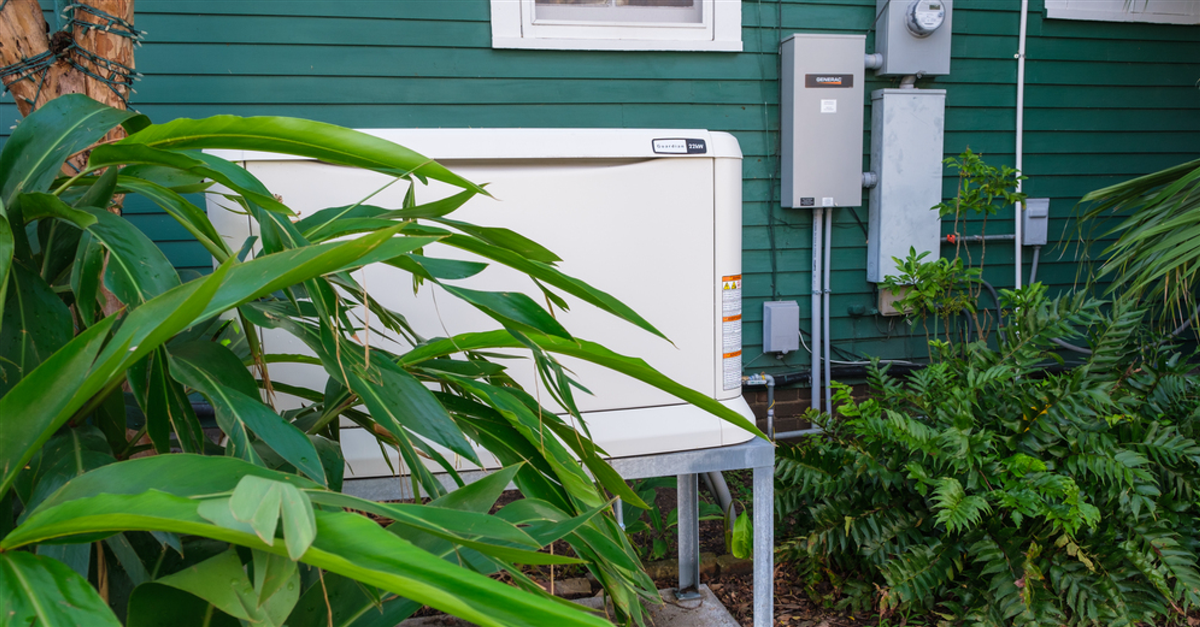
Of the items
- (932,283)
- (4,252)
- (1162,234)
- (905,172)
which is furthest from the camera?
(905,172)

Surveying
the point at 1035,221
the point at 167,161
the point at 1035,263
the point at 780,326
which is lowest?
the point at 780,326

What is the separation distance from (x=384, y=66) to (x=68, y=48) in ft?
5.84

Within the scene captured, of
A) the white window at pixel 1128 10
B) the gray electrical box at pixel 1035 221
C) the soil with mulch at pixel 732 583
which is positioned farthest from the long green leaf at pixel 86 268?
the white window at pixel 1128 10

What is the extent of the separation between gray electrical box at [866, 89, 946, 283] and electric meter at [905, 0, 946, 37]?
0.27 m

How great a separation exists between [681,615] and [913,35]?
2.72 m

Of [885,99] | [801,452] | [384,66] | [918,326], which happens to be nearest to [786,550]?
[801,452]

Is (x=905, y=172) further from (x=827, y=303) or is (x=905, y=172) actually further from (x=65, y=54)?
(x=65, y=54)

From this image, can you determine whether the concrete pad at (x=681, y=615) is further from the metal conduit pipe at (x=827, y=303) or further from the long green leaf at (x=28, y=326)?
the long green leaf at (x=28, y=326)

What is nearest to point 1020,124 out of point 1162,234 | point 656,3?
point 1162,234

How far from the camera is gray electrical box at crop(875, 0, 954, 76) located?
10.5ft

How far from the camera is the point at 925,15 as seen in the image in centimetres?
320

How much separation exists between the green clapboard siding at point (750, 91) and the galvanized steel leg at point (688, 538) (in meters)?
1.33

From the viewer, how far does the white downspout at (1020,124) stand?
3.42 meters

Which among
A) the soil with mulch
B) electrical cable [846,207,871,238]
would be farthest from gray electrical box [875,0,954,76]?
the soil with mulch
